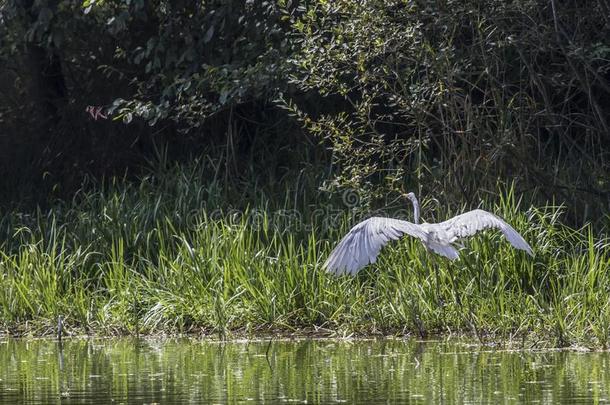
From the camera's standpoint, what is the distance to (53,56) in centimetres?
1395

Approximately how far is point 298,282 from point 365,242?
49.3 inches

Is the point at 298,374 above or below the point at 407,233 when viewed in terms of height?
below

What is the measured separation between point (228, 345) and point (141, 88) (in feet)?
15.0

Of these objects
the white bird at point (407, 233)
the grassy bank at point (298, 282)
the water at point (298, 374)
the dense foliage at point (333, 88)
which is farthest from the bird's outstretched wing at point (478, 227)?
the dense foliage at point (333, 88)

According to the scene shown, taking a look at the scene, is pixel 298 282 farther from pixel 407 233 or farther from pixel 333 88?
pixel 333 88

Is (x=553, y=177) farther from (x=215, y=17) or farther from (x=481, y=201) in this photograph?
(x=215, y=17)

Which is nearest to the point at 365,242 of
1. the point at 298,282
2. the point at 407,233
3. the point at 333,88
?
the point at 407,233

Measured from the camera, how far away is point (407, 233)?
7.96 m

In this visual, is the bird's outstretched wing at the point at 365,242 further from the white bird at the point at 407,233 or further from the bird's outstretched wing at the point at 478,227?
the bird's outstretched wing at the point at 478,227

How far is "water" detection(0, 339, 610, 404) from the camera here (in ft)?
19.9

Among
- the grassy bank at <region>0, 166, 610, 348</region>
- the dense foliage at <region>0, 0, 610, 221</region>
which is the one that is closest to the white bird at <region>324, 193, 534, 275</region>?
the grassy bank at <region>0, 166, 610, 348</region>

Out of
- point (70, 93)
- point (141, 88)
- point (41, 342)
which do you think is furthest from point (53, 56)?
point (41, 342)

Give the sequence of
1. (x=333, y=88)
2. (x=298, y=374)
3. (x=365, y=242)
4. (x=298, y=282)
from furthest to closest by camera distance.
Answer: (x=333, y=88)
(x=298, y=282)
(x=365, y=242)
(x=298, y=374)

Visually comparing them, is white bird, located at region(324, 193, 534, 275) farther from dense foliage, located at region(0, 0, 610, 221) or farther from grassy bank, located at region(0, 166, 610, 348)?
dense foliage, located at region(0, 0, 610, 221)
